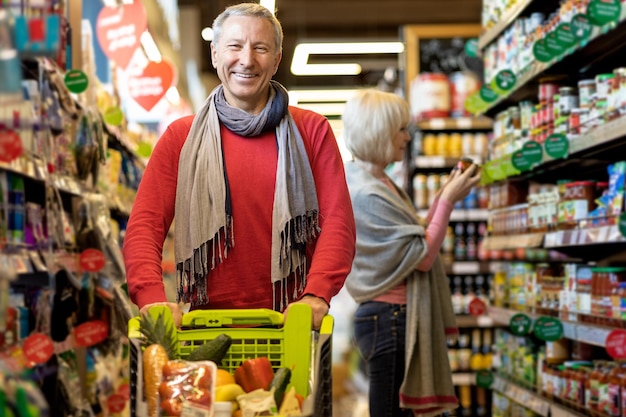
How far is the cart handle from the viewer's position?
2246 mm

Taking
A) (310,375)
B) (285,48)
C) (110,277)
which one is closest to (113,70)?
(110,277)

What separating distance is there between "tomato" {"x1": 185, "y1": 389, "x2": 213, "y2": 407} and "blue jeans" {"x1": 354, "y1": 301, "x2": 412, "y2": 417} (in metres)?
1.95

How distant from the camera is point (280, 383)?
2049 millimetres

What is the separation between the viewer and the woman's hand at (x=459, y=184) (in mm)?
3992

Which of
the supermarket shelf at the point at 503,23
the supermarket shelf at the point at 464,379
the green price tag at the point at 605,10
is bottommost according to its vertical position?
the supermarket shelf at the point at 464,379

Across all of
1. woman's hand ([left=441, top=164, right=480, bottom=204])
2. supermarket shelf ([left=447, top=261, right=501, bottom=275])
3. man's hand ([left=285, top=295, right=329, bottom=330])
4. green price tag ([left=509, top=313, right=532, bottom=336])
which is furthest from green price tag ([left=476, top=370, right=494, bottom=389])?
man's hand ([left=285, top=295, right=329, bottom=330])

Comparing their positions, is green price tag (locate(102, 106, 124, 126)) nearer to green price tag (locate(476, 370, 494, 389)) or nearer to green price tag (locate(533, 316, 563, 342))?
green price tag (locate(533, 316, 563, 342))

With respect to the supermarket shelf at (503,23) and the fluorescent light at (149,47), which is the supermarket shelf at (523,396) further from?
the fluorescent light at (149,47)

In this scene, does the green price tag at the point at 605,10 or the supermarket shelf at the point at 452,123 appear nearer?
the green price tag at the point at 605,10

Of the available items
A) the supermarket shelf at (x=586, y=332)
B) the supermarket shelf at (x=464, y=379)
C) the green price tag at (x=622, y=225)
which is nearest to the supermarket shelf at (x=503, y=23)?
the supermarket shelf at (x=586, y=332)

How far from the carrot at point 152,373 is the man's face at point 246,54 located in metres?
0.88

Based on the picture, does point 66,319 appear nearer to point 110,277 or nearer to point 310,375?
point 110,277

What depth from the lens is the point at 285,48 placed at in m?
16.8

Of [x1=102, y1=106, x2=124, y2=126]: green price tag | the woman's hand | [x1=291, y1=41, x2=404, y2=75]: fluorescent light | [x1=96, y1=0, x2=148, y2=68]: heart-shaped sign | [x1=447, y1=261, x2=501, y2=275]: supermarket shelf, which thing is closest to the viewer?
the woman's hand
